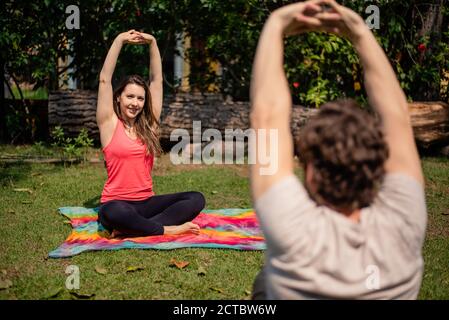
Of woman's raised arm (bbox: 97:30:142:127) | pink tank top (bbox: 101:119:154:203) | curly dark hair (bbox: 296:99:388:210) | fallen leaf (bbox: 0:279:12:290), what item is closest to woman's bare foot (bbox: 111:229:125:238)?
pink tank top (bbox: 101:119:154:203)

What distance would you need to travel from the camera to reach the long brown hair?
4.56 meters

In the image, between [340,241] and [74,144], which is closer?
[340,241]

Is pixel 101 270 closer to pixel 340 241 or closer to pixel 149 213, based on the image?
pixel 149 213

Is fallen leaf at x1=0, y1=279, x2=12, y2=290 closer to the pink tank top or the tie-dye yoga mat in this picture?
the tie-dye yoga mat

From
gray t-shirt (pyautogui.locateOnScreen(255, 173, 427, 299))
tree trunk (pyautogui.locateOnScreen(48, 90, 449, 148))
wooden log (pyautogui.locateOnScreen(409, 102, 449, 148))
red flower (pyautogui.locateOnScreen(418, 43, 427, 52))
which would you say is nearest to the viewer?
gray t-shirt (pyautogui.locateOnScreen(255, 173, 427, 299))

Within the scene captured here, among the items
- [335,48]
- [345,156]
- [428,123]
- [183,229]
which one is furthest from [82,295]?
[428,123]

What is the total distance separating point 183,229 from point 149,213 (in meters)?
0.36

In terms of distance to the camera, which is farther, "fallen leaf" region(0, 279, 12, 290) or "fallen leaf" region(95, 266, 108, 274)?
"fallen leaf" region(95, 266, 108, 274)

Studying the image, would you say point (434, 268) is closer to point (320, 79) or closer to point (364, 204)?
point (364, 204)

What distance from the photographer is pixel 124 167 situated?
4469mm

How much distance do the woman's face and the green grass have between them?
115 centimetres

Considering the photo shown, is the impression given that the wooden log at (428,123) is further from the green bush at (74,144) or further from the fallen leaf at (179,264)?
the fallen leaf at (179,264)

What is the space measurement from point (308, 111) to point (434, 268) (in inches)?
178

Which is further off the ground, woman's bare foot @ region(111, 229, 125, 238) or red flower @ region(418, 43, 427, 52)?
red flower @ region(418, 43, 427, 52)
